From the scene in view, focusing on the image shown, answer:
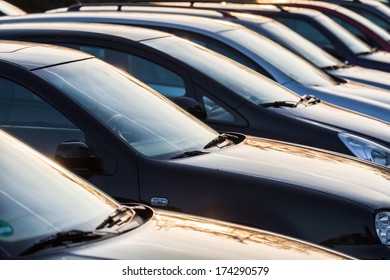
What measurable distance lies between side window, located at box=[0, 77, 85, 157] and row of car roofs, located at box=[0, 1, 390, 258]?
10 mm

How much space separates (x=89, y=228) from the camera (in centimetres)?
428

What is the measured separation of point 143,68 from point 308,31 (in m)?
7.52

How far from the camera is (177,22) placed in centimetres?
986

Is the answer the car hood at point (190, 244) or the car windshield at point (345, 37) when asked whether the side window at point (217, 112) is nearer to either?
the car hood at point (190, 244)

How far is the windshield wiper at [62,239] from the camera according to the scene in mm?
3891

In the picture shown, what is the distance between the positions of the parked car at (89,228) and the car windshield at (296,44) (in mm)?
7495

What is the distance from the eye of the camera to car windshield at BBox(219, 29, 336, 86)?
33.1 ft

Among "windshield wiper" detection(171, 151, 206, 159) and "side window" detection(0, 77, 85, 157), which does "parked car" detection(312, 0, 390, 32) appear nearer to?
"windshield wiper" detection(171, 151, 206, 159)

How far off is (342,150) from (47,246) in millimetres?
4205

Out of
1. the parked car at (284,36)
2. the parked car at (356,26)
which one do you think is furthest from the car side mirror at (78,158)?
the parked car at (356,26)

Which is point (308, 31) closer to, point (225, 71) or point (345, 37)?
point (345, 37)

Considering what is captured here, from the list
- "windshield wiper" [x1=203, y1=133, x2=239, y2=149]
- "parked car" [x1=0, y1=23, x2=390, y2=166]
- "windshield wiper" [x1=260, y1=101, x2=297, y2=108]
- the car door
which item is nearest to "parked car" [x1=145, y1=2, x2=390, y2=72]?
"windshield wiper" [x1=260, y1=101, x2=297, y2=108]

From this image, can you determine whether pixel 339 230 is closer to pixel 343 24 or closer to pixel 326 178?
pixel 326 178
